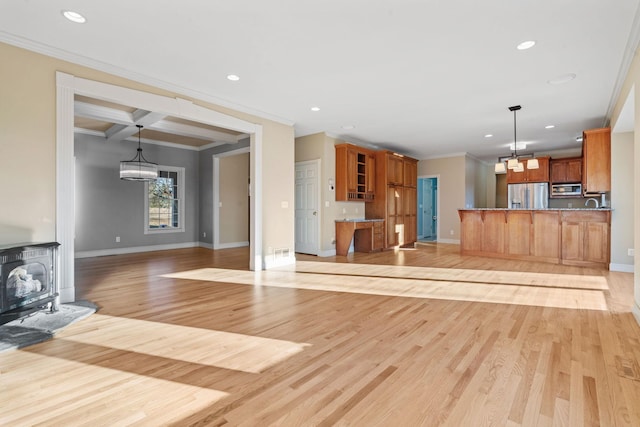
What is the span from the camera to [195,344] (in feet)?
8.15

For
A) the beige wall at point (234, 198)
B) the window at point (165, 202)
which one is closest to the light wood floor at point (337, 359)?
the window at point (165, 202)

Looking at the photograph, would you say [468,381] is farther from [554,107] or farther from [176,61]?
[554,107]

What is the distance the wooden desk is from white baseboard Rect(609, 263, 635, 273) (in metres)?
4.17

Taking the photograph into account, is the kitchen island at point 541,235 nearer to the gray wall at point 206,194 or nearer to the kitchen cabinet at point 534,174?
the kitchen cabinet at point 534,174

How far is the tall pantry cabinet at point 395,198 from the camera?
7.93 m

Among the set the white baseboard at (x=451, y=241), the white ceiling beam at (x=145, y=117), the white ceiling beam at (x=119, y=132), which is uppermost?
the white ceiling beam at (x=119, y=132)

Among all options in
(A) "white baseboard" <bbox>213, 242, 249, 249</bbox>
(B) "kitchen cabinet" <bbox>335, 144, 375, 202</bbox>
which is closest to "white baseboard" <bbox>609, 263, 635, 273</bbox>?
(B) "kitchen cabinet" <bbox>335, 144, 375, 202</bbox>

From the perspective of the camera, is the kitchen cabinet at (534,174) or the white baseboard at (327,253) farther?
the kitchen cabinet at (534,174)

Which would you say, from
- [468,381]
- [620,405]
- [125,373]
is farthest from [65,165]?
[620,405]

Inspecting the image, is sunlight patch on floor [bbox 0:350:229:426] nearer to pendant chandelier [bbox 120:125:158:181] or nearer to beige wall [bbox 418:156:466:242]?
pendant chandelier [bbox 120:125:158:181]

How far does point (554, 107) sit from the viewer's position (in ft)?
17.3

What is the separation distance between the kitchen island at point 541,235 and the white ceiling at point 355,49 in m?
1.89

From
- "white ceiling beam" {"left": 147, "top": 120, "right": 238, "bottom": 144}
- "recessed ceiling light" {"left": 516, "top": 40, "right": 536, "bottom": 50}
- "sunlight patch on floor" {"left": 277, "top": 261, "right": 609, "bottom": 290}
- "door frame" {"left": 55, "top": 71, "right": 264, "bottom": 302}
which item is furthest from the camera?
"white ceiling beam" {"left": 147, "top": 120, "right": 238, "bottom": 144}

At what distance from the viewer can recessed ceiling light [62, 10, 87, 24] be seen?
2771mm
